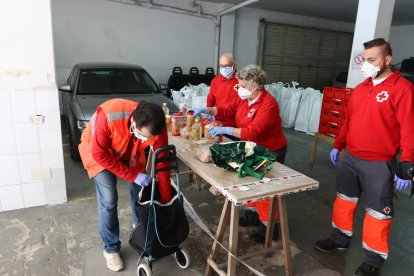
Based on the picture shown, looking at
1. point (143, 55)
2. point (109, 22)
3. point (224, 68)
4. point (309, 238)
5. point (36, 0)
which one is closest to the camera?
point (36, 0)

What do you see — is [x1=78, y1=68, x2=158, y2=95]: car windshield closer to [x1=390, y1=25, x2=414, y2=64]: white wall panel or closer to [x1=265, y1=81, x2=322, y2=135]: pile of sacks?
[x1=265, y1=81, x2=322, y2=135]: pile of sacks

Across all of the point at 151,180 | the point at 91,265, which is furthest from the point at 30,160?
the point at 151,180

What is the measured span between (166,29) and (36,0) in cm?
568

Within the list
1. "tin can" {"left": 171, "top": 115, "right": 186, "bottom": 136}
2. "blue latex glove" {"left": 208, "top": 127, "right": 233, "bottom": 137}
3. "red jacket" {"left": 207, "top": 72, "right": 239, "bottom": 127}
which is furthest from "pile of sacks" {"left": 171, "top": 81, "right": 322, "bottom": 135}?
"blue latex glove" {"left": 208, "top": 127, "right": 233, "bottom": 137}

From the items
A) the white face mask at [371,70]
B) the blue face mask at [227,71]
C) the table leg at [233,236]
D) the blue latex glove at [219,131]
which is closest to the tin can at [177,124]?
the blue latex glove at [219,131]

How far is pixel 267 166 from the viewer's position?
199 centimetres

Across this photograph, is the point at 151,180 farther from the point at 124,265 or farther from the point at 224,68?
the point at 224,68

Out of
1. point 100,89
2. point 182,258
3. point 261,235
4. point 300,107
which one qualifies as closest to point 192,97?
point 100,89

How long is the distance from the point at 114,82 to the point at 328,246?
11.8 ft

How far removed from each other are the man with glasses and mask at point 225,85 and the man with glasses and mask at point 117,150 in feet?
4.16

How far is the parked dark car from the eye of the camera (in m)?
3.95

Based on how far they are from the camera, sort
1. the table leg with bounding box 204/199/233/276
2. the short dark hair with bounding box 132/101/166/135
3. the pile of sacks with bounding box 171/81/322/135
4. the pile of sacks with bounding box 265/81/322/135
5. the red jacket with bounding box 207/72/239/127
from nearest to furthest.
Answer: the short dark hair with bounding box 132/101/166/135, the table leg with bounding box 204/199/233/276, the red jacket with bounding box 207/72/239/127, the pile of sacks with bounding box 171/81/322/135, the pile of sacks with bounding box 265/81/322/135

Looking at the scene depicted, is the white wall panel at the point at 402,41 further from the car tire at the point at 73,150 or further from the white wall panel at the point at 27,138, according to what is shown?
the white wall panel at the point at 27,138

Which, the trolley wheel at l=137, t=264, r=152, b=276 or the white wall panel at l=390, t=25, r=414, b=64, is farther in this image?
the white wall panel at l=390, t=25, r=414, b=64
